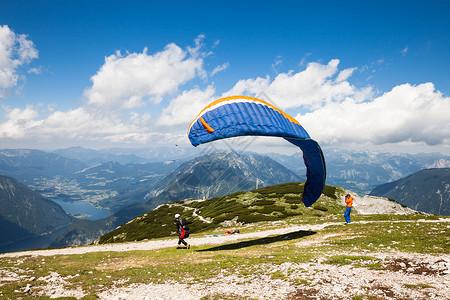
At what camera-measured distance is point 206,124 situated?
15.2 m

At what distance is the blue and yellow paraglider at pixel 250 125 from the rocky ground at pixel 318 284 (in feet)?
25.2

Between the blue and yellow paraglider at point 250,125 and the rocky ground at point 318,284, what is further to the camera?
the blue and yellow paraglider at point 250,125

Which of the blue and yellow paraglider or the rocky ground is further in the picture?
the blue and yellow paraglider

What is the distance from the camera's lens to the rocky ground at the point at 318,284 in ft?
22.4

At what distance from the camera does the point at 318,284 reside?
7746 mm

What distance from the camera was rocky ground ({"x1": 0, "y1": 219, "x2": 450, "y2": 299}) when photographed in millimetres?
6824

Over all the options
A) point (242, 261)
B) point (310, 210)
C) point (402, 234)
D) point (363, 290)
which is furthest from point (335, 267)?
point (310, 210)

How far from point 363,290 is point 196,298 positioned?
5664 millimetres

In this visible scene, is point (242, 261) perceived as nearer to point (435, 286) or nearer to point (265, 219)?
point (435, 286)

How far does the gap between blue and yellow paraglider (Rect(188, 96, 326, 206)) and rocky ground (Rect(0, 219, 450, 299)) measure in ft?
25.2

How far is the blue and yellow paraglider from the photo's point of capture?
14664mm

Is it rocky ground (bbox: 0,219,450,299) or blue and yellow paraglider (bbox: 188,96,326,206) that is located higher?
blue and yellow paraglider (bbox: 188,96,326,206)

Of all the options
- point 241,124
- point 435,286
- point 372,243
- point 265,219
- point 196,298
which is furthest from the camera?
point 265,219

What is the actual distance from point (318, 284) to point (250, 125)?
9.79 metres
